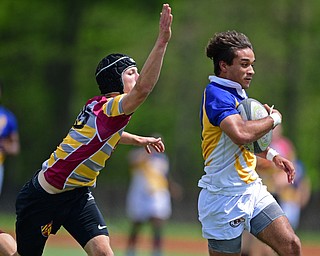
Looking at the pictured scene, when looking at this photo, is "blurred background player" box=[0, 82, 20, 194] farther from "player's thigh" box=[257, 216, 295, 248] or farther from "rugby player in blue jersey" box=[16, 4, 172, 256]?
"player's thigh" box=[257, 216, 295, 248]

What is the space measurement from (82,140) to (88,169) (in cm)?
24

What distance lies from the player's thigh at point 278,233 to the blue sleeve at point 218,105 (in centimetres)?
87

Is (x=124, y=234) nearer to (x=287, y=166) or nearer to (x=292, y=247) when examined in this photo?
(x=287, y=166)

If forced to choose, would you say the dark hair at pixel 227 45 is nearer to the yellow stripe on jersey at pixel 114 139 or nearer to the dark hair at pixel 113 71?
the dark hair at pixel 113 71

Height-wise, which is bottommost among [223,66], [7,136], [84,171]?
[7,136]

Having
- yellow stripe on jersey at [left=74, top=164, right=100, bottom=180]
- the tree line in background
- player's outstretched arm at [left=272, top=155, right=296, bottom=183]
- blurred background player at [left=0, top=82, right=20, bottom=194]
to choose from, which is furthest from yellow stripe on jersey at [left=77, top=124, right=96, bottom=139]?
the tree line in background

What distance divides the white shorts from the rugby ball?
0.30 m

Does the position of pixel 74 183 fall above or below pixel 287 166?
below

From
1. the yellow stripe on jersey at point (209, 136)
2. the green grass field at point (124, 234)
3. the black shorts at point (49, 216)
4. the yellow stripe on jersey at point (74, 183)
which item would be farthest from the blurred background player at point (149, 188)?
the yellow stripe on jersey at point (209, 136)

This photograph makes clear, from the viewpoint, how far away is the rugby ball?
24.6 ft

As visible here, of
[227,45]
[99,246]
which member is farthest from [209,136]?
[99,246]

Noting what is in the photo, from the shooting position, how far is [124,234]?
68.5 ft

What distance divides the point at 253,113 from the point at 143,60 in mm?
27039

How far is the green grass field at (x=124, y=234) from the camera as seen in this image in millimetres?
16484
